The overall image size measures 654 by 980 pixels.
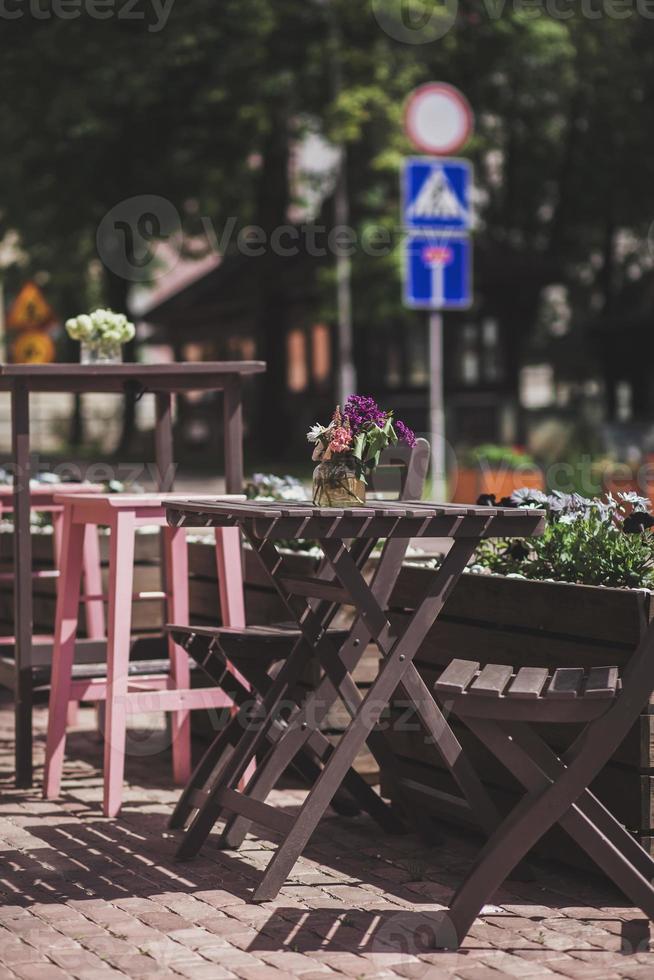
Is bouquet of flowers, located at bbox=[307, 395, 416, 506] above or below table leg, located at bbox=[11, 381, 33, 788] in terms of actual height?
above

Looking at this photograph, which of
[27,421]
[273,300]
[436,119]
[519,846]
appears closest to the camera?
[519,846]

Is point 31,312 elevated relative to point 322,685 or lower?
elevated

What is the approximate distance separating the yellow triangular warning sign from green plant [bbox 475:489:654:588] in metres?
8.18

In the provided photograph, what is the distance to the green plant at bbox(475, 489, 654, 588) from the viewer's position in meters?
5.01

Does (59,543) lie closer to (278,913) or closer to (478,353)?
(278,913)

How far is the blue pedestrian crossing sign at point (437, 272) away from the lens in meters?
12.9

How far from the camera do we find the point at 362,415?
480cm

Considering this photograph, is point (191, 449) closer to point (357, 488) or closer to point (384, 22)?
point (384, 22)

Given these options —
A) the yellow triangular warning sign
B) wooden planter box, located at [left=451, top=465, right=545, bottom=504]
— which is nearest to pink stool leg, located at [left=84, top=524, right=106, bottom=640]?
the yellow triangular warning sign

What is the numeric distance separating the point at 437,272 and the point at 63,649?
Result: 7.53 metres

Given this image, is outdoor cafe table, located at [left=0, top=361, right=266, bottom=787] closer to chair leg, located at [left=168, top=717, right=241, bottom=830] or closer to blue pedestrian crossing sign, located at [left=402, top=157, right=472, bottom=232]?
chair leg, located at [left=168, top=717, right=241, bottom=830]
